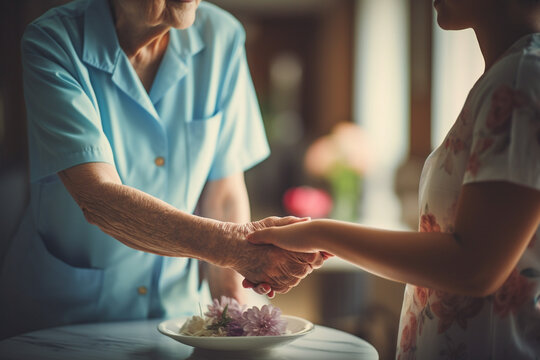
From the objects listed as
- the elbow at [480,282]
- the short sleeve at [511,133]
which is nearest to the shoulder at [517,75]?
the short sleeve at [511,133]

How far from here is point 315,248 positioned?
35.4 inches

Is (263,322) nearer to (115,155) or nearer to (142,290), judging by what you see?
(142,290)

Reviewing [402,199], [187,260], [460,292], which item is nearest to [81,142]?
[187,260]

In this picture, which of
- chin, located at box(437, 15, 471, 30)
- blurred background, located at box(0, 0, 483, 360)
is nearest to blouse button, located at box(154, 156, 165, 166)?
chin, located at box(437, 15, 471, 30)

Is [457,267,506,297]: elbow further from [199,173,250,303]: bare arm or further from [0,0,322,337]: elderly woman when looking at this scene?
[199,173,250,303]: bare arm

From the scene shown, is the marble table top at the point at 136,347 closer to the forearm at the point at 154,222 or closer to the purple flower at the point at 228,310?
the purple flower at the point at 228,310

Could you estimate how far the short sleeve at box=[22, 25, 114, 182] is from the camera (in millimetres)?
1017

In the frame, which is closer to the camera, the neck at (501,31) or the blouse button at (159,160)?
the neck at (501,31)

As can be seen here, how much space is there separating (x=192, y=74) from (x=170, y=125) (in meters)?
0.14

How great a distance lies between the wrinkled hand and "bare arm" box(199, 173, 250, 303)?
0.80 ft

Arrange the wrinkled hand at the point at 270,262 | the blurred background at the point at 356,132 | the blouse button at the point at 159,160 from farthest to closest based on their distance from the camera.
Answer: the blurred background at the point at 356,132
the blouse button at the point at 159,160
the wrinkled hand at the point at 270,262

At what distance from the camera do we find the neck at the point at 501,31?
79cm

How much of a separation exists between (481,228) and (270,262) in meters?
0.46

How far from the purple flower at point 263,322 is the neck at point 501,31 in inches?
22.2
